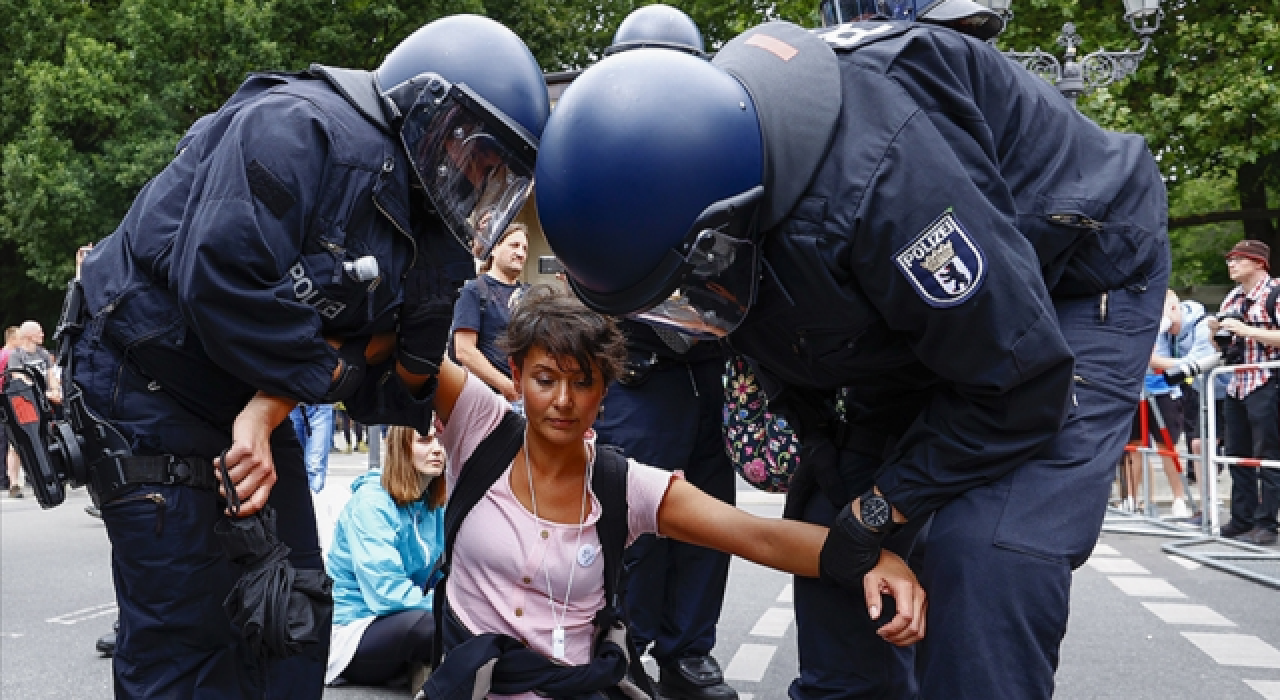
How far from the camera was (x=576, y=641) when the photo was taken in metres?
2.70

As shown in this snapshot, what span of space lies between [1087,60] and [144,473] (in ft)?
33.8

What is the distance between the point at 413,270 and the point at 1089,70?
10250 millimetres

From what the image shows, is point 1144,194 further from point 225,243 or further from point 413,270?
point 225,243

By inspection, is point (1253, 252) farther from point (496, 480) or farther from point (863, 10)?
point (496, 480)

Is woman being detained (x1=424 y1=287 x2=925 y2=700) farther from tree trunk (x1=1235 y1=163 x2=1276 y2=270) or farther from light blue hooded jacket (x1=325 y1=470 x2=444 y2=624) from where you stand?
tree trunk (x1=1235 y1=163 x2=1276 y2=270)

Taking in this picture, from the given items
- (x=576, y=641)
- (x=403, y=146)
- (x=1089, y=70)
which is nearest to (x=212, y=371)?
(x=403, y=146)

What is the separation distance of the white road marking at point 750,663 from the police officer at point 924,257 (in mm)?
2266

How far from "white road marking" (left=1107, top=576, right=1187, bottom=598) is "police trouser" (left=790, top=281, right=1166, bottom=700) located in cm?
437

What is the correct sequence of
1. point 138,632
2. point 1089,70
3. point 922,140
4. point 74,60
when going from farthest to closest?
1. point 74,60
2. point 1089,70
3. point 138,632
4. point 922,140

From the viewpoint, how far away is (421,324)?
2637 mm

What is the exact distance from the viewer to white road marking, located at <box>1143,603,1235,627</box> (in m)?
5.32

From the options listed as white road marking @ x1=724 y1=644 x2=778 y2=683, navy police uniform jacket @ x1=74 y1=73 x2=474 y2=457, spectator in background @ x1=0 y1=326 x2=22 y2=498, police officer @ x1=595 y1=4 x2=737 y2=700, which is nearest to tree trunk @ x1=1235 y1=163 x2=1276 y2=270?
white road marking @ x1=724 y1=644 x2=778 y2=683

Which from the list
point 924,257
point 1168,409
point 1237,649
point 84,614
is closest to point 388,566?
point 84,614

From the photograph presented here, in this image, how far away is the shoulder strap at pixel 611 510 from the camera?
2678 millimetres
